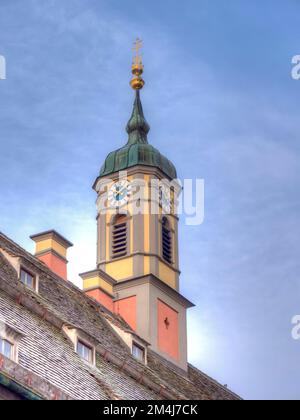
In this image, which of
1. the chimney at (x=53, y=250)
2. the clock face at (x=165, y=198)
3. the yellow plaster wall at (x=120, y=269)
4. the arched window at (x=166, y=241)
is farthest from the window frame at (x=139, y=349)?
the clock face at (x=165, y=198)

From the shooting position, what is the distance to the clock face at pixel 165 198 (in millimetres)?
56062

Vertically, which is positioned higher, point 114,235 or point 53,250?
point 114,235

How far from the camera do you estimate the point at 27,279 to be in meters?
41.5

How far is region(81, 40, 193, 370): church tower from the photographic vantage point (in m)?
52.5

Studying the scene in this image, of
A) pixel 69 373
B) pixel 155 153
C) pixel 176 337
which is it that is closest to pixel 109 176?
pixel 155 153

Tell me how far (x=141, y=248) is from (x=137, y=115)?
25.8ft

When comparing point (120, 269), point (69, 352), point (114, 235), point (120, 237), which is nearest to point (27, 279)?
point (69, 352)

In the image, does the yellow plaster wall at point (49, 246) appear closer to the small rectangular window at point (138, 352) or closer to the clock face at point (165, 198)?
the small rectangular window at point (138, 352)

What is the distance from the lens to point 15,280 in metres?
40.0

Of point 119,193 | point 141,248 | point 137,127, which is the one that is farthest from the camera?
point 137,127

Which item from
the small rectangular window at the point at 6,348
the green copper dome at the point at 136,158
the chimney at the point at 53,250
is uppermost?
the green copper dome at the point at 136,158

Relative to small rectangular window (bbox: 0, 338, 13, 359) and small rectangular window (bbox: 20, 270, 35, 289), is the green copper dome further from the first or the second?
small rectangular window (bbox: 0, 338, 13, 359)

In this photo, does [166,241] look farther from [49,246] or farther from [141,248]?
[49,246]
